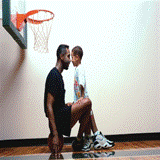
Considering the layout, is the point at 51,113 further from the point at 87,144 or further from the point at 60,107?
the point at 87,144

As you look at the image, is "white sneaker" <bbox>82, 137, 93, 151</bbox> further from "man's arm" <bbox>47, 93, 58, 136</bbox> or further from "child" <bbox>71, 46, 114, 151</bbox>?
"man's arm" <bbox>47, 93, 58, 136</bbox>

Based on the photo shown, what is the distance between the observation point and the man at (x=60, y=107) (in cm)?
234

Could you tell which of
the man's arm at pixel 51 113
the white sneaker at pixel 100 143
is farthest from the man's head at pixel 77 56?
the white sneaker at pixel 100 143

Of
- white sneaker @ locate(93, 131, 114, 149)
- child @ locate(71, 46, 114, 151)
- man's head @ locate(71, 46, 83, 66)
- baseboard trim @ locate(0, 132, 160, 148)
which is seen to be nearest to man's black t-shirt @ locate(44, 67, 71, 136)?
child @ locate(71, 46, 114, 151)

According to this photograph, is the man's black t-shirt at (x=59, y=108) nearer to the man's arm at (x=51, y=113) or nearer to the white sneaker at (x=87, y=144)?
the man's arm at (x=51, y=113)

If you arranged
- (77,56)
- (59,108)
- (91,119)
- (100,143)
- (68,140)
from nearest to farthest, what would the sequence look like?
(59,108) → (100,143) → (91,119) → (77,56) → (68,140)

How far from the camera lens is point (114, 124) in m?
3.78

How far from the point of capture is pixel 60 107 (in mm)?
2449

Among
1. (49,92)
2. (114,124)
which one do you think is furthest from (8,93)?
(114,124)

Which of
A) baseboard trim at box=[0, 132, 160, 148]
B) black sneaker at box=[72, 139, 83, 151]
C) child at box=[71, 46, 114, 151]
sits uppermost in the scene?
child at box=[71, 46, 114, 151]

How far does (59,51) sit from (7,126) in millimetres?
1785

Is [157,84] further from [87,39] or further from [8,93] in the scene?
[8,93]

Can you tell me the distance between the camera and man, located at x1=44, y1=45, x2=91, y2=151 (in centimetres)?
234

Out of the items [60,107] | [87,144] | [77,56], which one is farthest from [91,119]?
[77,56]
